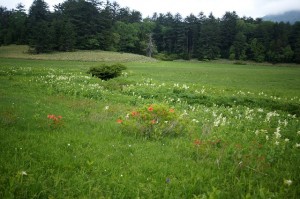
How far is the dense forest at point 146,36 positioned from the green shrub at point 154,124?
86.1 meters

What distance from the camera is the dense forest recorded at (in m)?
92.7

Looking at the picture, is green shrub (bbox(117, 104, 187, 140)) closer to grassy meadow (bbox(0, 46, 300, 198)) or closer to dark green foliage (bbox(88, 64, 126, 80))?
grassy meadow (bbox(0, 46, 300, 198))

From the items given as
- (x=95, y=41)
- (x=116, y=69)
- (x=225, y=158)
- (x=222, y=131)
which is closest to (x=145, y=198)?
(x=225, y=158)

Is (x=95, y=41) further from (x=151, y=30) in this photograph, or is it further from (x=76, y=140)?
(x=76, y=140)

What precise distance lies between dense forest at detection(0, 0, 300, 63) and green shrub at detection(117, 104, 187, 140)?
282 feet

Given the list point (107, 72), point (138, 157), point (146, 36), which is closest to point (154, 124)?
point (138, 157)

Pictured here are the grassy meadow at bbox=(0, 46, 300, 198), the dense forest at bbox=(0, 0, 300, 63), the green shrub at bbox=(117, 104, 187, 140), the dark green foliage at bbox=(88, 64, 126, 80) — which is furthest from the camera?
the dense forest at bbox=(0, 0, 300, 63)

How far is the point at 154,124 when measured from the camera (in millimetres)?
9594

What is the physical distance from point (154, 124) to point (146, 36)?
127m

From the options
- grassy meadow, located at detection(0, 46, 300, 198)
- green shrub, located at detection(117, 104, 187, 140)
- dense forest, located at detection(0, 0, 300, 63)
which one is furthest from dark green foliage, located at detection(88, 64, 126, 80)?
dense forest, located at detection(0, 0, 300, 63)

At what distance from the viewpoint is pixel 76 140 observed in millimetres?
8094

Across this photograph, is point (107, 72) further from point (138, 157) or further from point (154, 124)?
point (138, 157)

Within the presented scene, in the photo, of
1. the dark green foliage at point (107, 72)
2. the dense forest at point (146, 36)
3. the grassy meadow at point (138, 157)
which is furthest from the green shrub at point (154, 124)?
the dense forest at point (146, 36)

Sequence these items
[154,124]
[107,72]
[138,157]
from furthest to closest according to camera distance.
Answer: [107,72]
[154,124]
[138,157]
